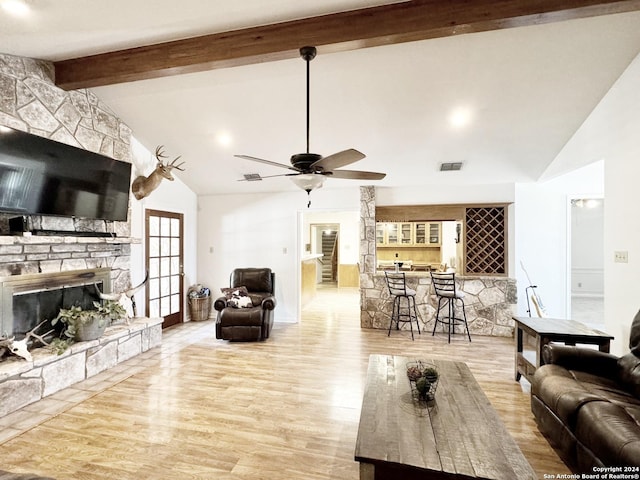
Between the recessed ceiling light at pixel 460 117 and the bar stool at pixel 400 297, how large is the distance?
7.72 feet

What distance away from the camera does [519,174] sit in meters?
4.93

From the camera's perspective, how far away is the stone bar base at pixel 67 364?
275 centimetres

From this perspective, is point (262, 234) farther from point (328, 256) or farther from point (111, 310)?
point (328, 256)

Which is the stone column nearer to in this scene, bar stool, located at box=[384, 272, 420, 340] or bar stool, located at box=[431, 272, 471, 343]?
bar stool, located at box=[384, 272, 420, 340]

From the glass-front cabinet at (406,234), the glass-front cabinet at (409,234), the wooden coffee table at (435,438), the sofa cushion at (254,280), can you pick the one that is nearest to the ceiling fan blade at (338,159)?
the wooden coffee table at (435,438)

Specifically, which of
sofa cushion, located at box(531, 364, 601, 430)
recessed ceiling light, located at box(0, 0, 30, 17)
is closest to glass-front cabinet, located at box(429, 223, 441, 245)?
sofa cushion, located at box(531, 364, 601, 430)

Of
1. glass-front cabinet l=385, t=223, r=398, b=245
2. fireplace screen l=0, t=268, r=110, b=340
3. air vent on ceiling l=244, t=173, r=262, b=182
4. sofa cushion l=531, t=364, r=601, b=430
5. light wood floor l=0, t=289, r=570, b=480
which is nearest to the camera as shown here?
sofa cushion l=531, t=364, r=601, b=430

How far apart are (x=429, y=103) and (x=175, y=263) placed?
4.82 m

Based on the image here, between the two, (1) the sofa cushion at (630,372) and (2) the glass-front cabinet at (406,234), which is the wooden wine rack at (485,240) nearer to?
(2) the glass-front cabinet at (406,234)

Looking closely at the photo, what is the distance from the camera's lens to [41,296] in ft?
11.1

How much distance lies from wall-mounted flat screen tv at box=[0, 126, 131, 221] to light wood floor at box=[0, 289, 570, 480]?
1.85 m

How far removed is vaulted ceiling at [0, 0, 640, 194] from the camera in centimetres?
249

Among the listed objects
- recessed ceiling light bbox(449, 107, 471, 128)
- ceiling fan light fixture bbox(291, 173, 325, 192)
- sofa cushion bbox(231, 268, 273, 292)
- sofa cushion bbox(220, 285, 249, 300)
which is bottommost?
sofa cushion bbox(220, 285, 249, 300)

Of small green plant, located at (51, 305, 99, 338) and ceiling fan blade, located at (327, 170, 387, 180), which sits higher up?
ceiling fan blade, located at (327, 170, 387, 180)
